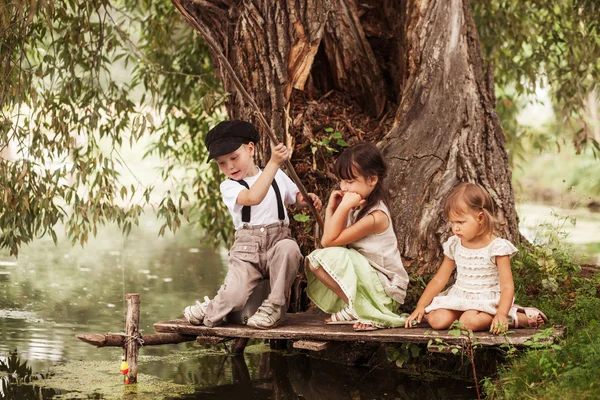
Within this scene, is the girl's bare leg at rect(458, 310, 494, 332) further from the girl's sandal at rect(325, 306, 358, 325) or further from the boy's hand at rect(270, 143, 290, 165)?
the boy's hand at rect(270, 143, 290, 165)

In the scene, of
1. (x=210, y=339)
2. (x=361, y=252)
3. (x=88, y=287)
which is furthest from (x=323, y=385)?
(x=88, y=287)

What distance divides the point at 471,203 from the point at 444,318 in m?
0.64

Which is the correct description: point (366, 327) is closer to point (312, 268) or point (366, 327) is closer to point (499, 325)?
point (312, 268)

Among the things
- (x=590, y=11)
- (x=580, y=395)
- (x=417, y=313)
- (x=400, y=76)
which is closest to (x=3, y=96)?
(x=400, y=76)

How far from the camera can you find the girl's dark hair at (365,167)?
504cm

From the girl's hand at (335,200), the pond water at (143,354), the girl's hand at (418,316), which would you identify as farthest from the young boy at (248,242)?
the girl's hand at (418,316)

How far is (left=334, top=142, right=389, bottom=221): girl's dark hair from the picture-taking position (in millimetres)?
5039

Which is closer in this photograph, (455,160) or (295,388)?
(295,388)

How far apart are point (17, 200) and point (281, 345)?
2.20m

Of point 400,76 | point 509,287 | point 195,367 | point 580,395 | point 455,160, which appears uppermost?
point 400,76

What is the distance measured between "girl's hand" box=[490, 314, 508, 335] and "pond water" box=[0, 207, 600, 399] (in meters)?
0.60

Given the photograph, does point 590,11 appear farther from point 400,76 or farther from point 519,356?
point 519,356

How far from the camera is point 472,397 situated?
498 centimetres

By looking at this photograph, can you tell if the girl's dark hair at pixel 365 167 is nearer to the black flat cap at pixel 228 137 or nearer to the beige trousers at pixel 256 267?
the beige trousers at pixel 256 267
